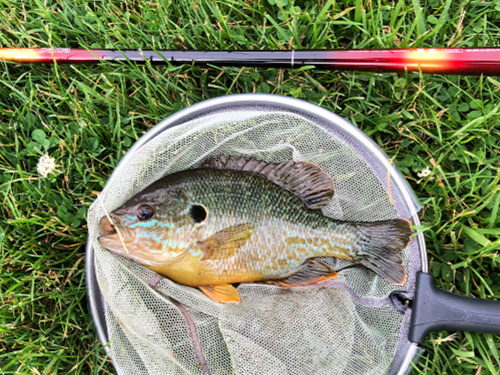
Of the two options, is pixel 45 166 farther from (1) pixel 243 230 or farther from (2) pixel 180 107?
(1) pixel 243 230

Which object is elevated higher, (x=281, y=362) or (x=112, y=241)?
(x=112, y=241)

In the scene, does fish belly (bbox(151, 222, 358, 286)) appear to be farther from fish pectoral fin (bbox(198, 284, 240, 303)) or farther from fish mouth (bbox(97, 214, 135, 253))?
fish mouth (bbox(97, 214, 135, 253))

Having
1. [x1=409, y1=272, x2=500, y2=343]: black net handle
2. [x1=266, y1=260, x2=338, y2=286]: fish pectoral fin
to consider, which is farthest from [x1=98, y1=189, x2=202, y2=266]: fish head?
[x1=409, y1=272, x2=500, y2=343]: black net handle

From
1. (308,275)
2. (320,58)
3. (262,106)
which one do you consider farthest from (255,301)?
(320,58)

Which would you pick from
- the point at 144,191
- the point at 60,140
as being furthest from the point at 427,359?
the point at 60,140

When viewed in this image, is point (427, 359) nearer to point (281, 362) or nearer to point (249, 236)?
point (281, 362)

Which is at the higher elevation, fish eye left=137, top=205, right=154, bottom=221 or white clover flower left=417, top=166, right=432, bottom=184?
fish eye left=137, top=205, right=154, bottom=221
